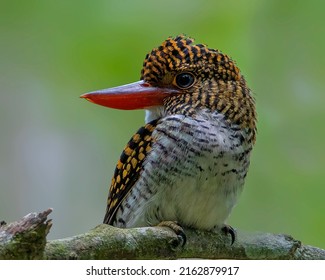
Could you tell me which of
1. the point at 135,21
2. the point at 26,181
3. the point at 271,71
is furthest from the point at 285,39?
the point at 26,181

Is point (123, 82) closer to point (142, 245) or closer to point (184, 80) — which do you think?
point (184, 80)

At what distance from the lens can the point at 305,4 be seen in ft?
14.2

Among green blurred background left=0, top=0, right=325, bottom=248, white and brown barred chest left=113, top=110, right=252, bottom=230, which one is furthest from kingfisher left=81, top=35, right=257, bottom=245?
green blurred background left=0, top=0, right=325, bottom=248

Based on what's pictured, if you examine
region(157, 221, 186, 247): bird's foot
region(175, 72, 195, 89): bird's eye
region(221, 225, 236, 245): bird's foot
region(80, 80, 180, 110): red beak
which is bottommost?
region(221, 225, 236, 245): bird's foot

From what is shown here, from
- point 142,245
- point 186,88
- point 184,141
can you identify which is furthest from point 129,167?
point 142,245

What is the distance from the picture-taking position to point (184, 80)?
11.1 ft

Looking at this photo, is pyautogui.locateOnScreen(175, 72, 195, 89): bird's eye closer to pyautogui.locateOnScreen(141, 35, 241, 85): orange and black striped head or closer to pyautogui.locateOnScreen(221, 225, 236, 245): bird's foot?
pyautogui.locateOnScreen(141, 35, 241, 85): orange and black striped head

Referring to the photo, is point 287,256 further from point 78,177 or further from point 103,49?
point 78,177

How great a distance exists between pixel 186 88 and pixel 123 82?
2.25 feet

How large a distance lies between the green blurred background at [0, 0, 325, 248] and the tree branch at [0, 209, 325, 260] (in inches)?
26.5

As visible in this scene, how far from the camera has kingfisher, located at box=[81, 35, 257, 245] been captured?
3.15 meters

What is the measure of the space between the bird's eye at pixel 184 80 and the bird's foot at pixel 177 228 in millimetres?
589

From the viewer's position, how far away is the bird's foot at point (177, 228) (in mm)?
2977

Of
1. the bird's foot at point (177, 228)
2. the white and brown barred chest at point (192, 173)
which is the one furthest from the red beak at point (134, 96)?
the bird's foot at point (177, 228)
